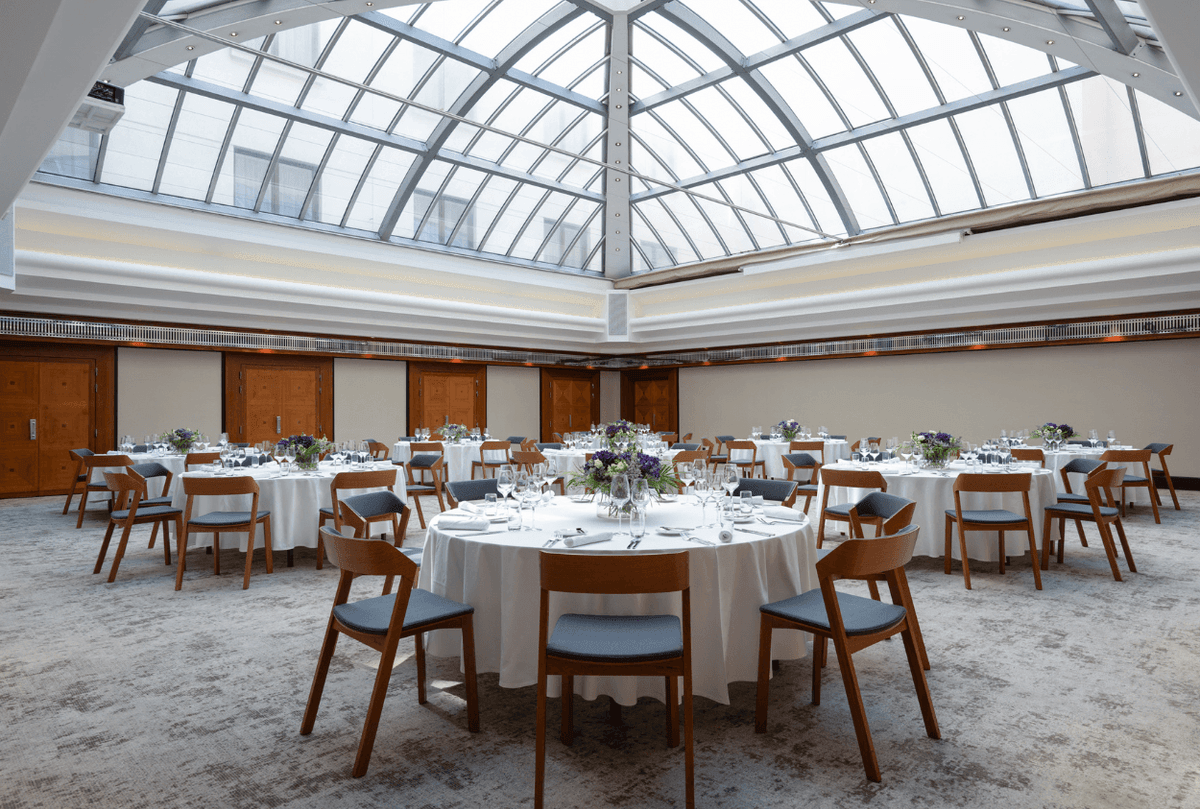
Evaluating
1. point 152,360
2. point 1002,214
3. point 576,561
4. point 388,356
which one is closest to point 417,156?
point 388,356

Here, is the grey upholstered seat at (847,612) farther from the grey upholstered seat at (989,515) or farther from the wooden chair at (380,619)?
the grey upholstered seat at (989,515)

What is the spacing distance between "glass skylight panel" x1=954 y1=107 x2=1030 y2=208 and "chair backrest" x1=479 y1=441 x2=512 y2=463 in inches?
357

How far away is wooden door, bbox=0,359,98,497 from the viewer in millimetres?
11188

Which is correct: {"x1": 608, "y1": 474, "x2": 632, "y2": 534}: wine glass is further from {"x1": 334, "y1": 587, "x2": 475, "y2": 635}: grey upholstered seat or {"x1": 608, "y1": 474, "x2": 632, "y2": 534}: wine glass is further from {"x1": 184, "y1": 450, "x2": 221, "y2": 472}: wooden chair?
{"x1": 184, "y1": 450, "x2": 221, "y2": 472}: wooden chair

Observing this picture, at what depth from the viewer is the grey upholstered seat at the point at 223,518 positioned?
543cm

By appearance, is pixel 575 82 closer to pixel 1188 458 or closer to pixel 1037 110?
pixel 1037 110

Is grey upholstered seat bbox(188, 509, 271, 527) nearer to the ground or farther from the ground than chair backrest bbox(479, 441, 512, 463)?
nearer to the ground

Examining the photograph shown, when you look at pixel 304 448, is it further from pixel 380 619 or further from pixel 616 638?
pixel 616 638

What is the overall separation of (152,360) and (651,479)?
1236cm

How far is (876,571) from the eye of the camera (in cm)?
277

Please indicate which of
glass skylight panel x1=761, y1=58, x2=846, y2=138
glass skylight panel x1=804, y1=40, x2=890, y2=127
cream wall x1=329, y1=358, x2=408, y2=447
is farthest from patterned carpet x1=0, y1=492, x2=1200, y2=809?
cream wall x1=329, y1=358, x2=408, y2=447

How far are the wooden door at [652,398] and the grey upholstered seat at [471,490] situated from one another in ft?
46.4

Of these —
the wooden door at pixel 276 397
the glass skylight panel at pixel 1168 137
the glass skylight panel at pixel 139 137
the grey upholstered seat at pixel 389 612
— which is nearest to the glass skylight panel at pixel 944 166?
the glass skylight panel at pixel 1168 137

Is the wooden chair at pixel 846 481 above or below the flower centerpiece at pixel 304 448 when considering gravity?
below
